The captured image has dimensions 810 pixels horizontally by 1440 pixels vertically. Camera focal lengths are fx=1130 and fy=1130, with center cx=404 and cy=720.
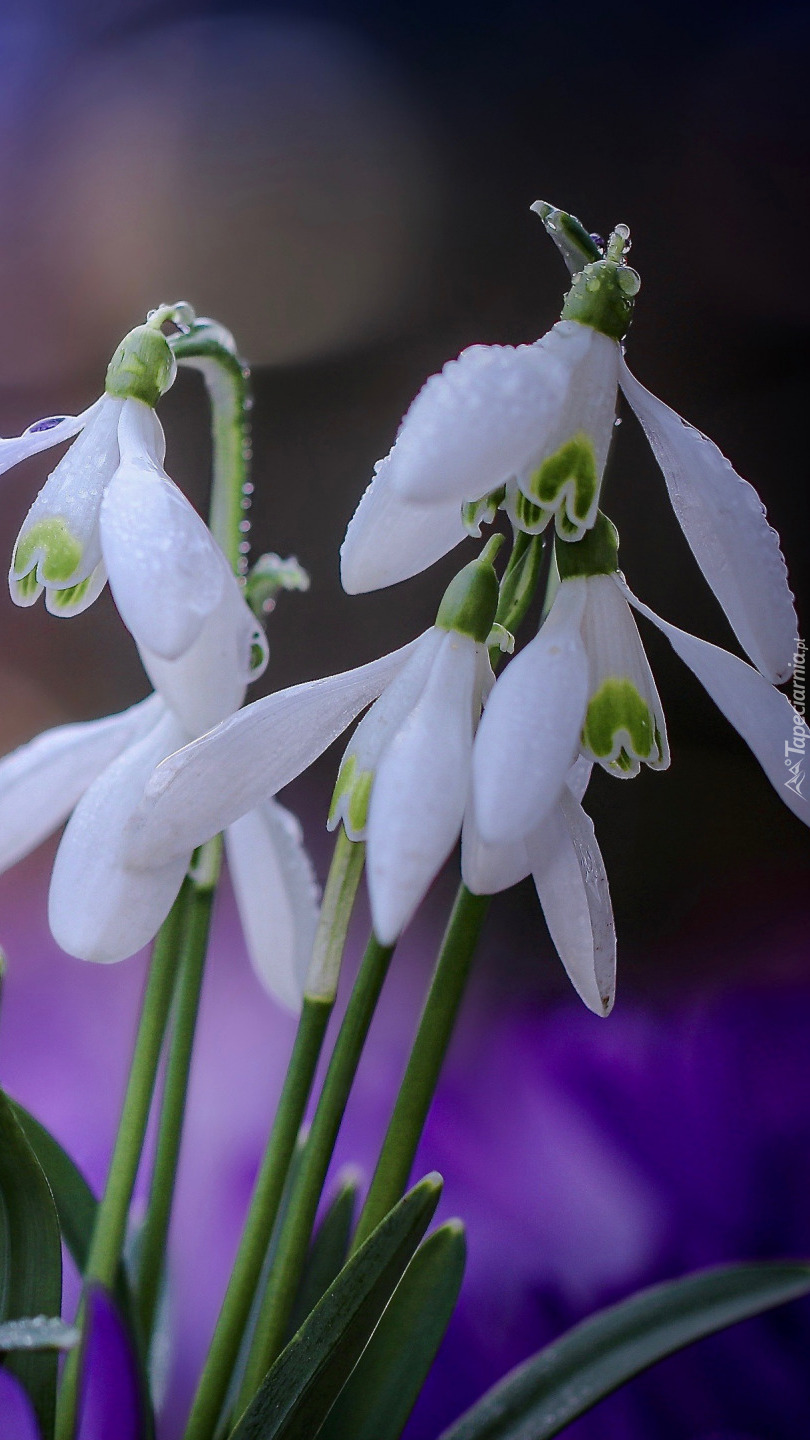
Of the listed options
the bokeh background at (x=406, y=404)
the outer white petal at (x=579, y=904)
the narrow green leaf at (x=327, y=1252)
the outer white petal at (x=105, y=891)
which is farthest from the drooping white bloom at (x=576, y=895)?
the bokeh background at (x=406, y=404)

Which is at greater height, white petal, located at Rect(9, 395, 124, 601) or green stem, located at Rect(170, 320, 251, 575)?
green stem, located at Rect(170, 320, 251, 575)

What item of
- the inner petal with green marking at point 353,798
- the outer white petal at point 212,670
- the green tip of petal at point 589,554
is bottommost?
the inner petal with green marking at point 353,798

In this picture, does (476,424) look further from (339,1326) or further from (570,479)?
(339,1326)

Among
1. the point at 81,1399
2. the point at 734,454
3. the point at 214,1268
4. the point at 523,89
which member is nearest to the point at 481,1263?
the point at 214,1268

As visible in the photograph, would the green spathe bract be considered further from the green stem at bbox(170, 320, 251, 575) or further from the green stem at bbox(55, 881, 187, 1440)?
the green stem at bbox(55, 881, 187, 1440)

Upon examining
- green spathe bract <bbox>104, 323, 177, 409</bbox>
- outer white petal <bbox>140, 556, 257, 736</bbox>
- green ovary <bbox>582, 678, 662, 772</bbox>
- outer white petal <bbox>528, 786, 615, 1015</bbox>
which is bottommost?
outer white petal <bbox>528, 786, 615, 1015</bbox>

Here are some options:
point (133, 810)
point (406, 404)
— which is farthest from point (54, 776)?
point (406, 404)

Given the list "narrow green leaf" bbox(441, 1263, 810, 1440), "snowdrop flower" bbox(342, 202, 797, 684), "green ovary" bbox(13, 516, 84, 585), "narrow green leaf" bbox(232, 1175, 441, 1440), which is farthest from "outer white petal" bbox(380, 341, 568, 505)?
"narrow green leaf" bbox(441, 1263, 810, 1440)

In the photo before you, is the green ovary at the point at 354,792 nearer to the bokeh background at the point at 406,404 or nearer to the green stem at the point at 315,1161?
the green stem at the point at 315,1161
